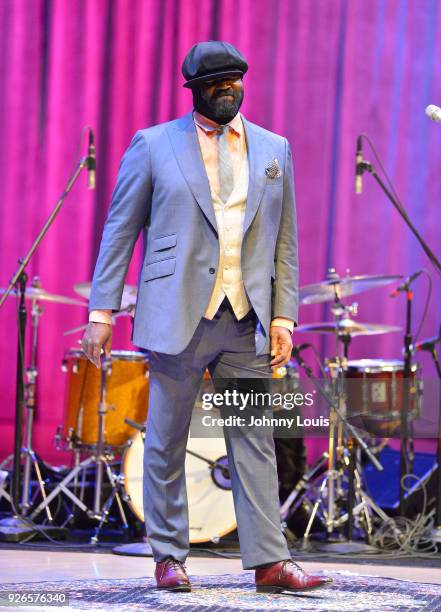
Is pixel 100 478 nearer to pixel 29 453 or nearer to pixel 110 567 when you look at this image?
pixel 29 453

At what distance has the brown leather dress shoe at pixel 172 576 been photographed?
2.74m

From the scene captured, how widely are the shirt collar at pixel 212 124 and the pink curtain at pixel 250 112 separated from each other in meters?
3.46

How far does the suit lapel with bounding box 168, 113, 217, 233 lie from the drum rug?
3.29ft

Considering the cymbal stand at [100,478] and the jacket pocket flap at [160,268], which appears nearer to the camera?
the jacket pocket flap at [160,268]

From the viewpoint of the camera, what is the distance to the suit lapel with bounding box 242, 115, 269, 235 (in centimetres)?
280

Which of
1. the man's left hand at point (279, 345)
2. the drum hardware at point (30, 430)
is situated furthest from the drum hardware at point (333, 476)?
the man's left hand at point (279, 345)

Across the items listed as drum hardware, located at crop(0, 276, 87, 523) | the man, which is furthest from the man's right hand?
drum hardware, located at crop(0, 276, 87, 523)

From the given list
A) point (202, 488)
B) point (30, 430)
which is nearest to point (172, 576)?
point (202, 488)

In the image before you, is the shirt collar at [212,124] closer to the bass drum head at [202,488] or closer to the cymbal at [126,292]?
the cymbal at [126,292]

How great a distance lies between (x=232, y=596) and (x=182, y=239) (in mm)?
977

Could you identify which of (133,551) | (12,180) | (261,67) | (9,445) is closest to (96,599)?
(133,551)

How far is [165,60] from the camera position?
639 cm

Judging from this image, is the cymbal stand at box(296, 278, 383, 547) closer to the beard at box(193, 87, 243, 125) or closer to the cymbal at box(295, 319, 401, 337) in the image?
the cymbal at box(295, 319, 401, 337)

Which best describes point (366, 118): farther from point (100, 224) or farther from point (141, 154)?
point (141, 154)
